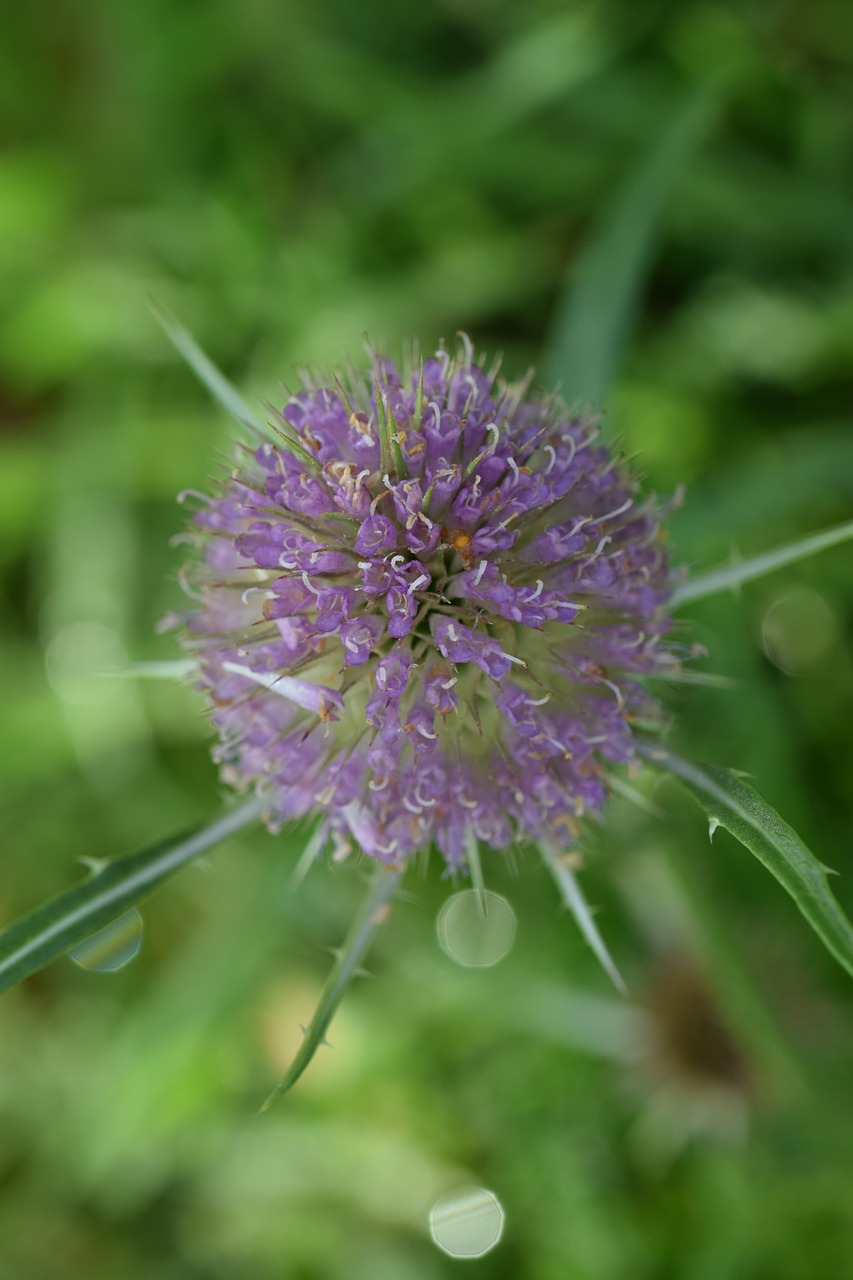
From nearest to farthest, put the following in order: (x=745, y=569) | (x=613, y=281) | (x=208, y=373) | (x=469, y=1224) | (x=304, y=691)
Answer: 1. (x=304, y=691)
2. (x=745, y=569)
3. (x=208, y=373)
4. (x=613, y=281)
5. (x=469, y=1224)

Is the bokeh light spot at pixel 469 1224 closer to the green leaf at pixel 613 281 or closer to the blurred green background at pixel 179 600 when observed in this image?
the blurred green background at pixel 179 600

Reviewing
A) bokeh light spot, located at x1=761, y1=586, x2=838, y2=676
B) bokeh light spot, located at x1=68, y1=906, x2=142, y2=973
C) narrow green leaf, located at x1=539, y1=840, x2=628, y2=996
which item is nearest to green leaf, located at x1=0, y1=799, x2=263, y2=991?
bokeh light spot, located at x1=68, y1=906, x2=142, y2=973

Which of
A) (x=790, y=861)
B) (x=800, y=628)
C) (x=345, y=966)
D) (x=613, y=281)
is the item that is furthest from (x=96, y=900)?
(x=800, y=628)

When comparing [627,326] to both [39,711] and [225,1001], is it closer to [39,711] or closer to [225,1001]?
[225,1001]

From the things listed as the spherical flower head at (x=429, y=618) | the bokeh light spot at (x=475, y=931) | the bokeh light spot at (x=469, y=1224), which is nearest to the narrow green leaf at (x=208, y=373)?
the spherical flower head at (x=429, y=618)

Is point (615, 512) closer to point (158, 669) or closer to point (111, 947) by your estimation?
point (158, 669)

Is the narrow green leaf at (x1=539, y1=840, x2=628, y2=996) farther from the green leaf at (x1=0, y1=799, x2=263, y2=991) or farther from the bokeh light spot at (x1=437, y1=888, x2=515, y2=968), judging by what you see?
the bokeh light spot at (x1=437, y1=888, x2=515, y2=968)
